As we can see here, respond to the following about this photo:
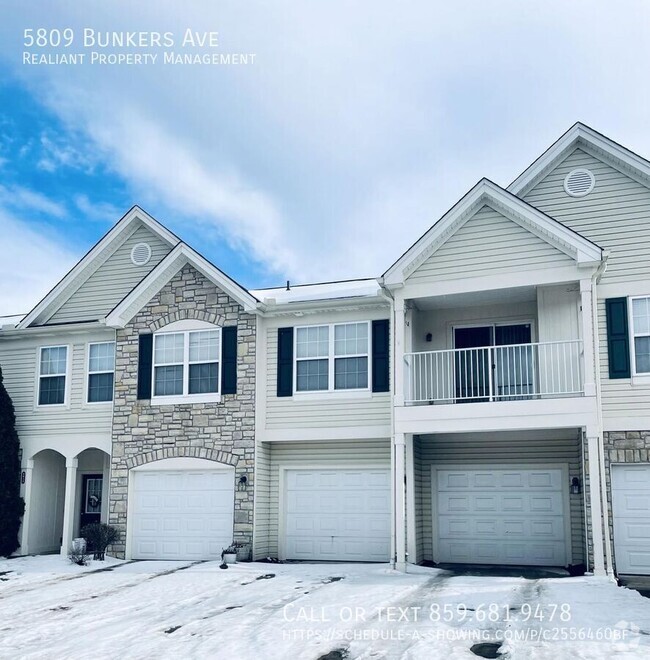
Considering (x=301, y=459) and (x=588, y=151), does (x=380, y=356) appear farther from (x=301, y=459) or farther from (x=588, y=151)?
(x=588, y=151)

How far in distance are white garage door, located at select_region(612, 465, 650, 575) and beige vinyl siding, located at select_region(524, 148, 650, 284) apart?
145 inches

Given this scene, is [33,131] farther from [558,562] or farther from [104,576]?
Result: [558,562]

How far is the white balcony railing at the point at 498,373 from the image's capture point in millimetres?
14875

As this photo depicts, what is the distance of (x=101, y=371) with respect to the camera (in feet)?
Answer: 61.2

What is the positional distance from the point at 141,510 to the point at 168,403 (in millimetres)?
2452

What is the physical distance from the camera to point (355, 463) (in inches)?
666

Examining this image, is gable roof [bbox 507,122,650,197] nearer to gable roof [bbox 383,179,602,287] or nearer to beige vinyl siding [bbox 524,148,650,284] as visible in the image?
beige vinyl siding [bbox 524,148,650,284]

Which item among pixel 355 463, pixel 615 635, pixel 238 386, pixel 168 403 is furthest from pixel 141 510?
pixel 615 635

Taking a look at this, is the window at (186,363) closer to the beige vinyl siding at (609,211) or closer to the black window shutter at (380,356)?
the black window shutter at (380,356)

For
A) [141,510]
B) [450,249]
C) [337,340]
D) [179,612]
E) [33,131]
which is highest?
[33,131]

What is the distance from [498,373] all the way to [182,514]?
7454 mm

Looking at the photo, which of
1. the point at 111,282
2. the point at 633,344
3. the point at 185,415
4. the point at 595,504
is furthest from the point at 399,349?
the point at 111,282

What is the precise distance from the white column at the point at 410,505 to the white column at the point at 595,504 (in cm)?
332

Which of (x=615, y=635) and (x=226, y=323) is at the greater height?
(x=226, y=323)
